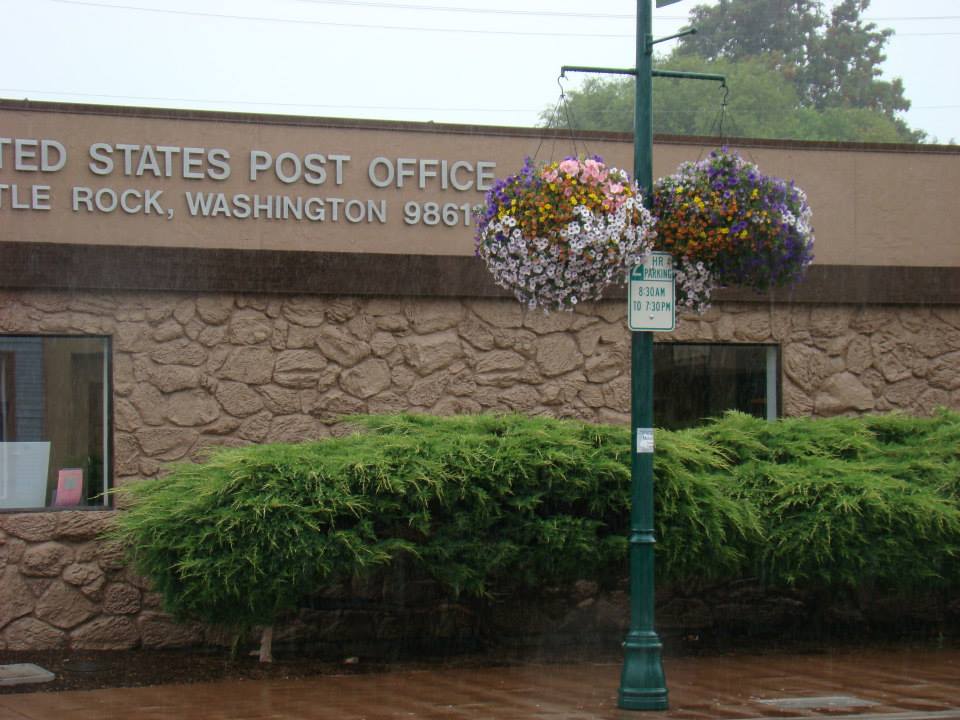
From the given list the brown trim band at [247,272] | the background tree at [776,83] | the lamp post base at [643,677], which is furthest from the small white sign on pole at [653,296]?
the background tree at [776,83]

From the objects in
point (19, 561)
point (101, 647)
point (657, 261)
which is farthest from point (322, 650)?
point (657, 261)

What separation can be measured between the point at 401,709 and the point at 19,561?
402 centimetres

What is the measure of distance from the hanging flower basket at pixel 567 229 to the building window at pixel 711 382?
3801 mm

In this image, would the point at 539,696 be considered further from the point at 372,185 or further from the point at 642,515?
the point at 372,185

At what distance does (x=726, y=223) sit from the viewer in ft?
29.8

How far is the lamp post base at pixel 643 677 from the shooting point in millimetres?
8648

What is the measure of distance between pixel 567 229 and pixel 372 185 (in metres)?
3.86

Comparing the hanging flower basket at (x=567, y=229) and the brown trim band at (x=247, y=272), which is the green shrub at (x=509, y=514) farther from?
the hanging flower basket at (x=567, y=229)

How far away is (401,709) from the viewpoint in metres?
8.80

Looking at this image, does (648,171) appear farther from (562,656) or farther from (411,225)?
(562,656)

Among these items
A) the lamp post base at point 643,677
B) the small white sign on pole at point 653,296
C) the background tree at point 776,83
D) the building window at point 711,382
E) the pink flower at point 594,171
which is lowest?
the lamp post base at point 643,677

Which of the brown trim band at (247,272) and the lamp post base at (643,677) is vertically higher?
the brown trim band at (247,272)

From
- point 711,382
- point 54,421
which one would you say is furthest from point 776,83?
point 54,421

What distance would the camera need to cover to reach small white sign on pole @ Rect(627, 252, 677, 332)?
348 inches
